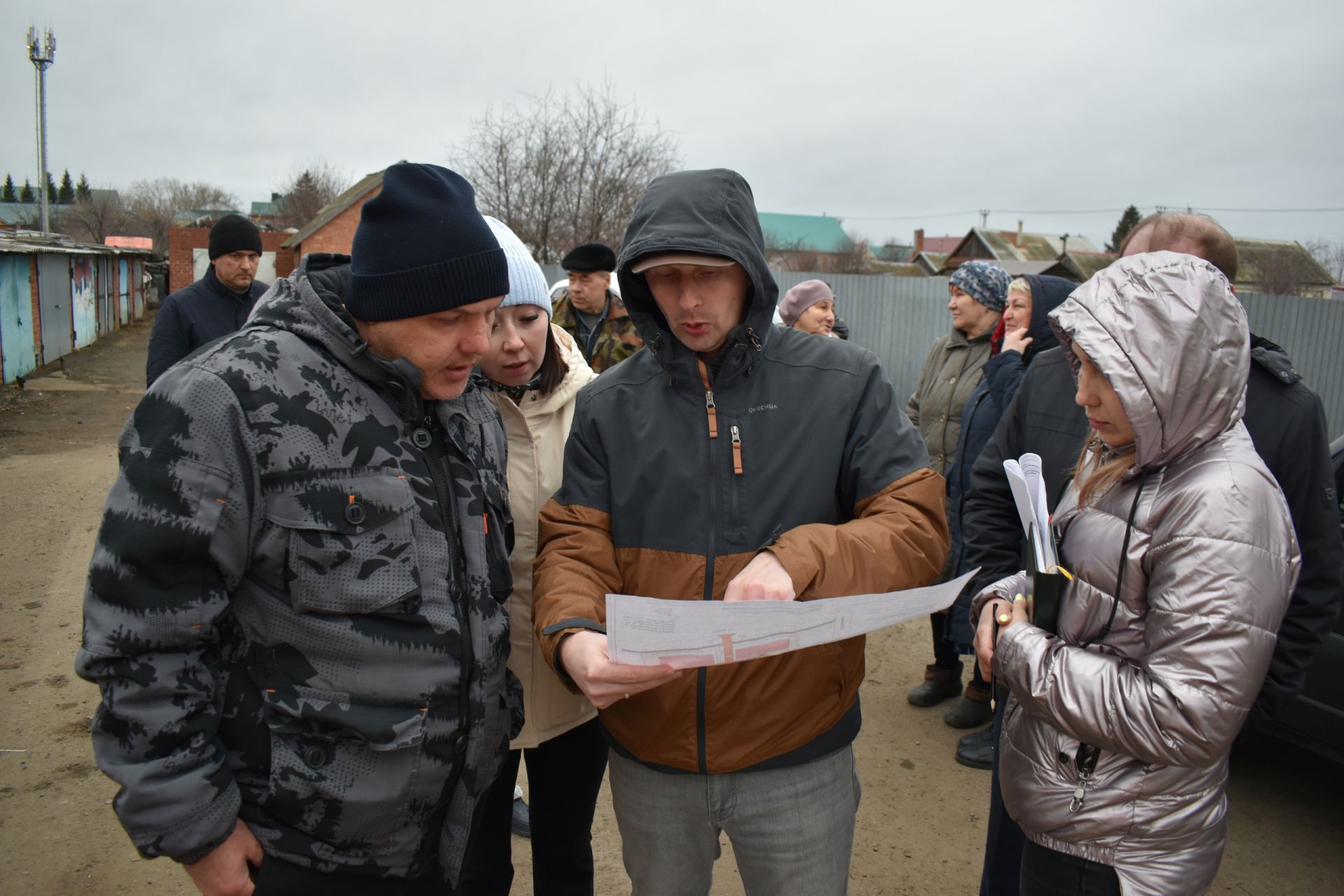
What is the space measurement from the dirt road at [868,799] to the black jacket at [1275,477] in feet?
4.96

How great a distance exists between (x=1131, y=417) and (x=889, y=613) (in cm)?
61

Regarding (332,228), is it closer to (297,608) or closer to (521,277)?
(521,277)

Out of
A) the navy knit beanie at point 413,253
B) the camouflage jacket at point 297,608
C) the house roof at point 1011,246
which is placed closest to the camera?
the camouflage jacket at point 297,608

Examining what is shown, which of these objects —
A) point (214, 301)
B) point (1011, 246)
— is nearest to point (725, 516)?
point (214, 301)

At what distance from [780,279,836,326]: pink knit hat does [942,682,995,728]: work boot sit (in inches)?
112

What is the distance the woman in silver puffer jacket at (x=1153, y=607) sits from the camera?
1.53 metres

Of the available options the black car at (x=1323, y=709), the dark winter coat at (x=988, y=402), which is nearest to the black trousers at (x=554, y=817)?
the dark winter coat at (x=988, y=402)

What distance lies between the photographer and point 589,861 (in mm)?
2510

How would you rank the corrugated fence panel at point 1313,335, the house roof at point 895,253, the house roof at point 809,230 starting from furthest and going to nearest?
the house roof at point 895,253, the house roof at point 809,230, the corrugated fence panel at point 1313,335

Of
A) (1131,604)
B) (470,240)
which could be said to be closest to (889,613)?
(1131,604)

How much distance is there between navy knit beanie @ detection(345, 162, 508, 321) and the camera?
1.53 metres

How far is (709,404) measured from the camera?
194 centimetres

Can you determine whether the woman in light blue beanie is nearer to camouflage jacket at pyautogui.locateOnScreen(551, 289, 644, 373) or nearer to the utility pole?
camouflage jacket at pyautogui.locateOnScreen(551, 289, 644, 373)

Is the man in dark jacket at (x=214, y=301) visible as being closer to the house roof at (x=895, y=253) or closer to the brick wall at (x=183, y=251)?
the brick wall at (x=183, y=251)
